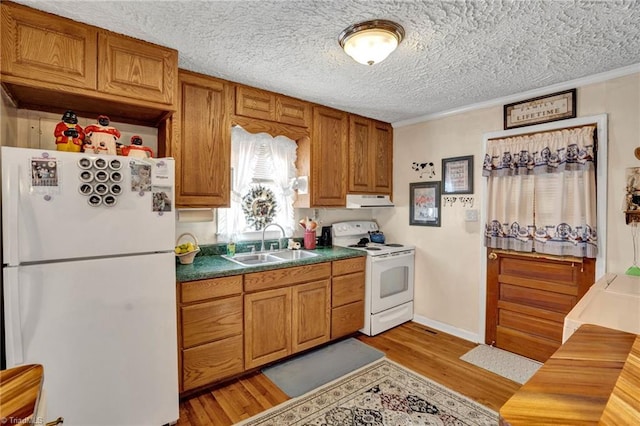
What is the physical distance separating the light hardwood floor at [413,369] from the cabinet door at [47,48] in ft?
7.08

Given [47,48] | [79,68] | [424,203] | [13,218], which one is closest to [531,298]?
[424,203]

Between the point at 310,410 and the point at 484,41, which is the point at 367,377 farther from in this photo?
the point at 484,41

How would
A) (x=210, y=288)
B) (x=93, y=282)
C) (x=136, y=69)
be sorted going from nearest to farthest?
(x=93, y=282), (x=136, y=69), (x=210, y=288)

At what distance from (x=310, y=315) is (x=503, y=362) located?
1.73m

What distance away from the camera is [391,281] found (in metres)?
3.37

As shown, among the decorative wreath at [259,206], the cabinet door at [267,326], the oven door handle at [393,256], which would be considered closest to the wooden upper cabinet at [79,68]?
the decorative wreath at [259,206]

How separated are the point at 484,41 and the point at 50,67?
8.09 feet

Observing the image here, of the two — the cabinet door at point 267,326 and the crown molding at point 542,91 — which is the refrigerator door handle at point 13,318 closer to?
the cabinet door at point 267,326

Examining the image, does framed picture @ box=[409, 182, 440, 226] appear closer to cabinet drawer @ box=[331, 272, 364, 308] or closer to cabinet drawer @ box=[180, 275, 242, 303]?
cabinet drawer @ box=[331, 272, 364, 308]

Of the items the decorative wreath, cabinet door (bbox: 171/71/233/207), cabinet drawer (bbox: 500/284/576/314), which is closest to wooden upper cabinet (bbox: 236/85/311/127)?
cabinet door (bbox: 171/71/233/207)

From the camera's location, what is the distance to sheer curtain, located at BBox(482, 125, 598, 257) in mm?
2371

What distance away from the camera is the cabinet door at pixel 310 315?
8.74 feet

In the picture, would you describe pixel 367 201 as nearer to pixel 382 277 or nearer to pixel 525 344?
pixel 382 277

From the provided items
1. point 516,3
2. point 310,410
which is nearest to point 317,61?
point 516,3
